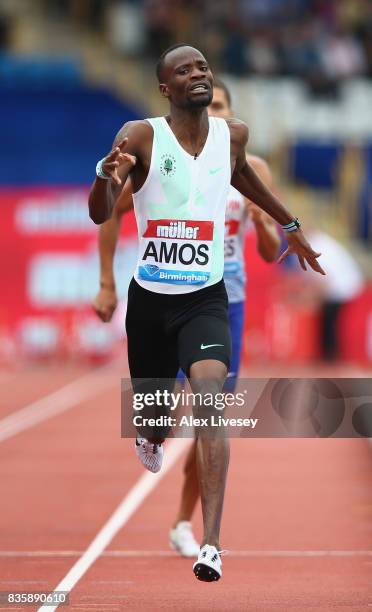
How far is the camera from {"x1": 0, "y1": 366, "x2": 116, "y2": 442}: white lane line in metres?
14.8

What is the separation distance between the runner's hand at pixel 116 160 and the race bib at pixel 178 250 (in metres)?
0.38

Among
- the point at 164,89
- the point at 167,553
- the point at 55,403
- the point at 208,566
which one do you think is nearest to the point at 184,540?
the point at 167,553

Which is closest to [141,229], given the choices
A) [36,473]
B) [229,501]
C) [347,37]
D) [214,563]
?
[214,563]

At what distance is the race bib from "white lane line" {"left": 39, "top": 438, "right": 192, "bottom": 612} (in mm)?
1478

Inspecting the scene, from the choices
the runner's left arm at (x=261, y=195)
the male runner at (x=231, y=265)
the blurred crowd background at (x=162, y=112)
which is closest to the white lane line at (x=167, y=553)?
the male runner at (x=231, y=265)

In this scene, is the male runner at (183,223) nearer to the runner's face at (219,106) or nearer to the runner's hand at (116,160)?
the runner's hand at (116,160)

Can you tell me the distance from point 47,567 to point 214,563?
5.51 feet

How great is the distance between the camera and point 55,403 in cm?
1708

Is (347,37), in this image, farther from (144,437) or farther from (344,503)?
(144,437)

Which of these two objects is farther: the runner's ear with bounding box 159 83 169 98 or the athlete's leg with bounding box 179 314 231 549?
the runner's ear with bounding box 159 83 169 98

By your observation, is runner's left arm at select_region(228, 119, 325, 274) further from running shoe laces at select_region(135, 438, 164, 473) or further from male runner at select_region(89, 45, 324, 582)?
running shoe laces at select_region(135, 438, 164, 473)

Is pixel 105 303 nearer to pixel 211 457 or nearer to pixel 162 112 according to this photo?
pixel 211 457

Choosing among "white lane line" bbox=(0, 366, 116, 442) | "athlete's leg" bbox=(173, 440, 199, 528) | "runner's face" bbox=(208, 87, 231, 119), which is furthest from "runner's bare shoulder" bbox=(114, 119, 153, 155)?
"white lane line" bbox=(0, 366, 116, 442)

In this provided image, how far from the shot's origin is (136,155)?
20.9 ft
